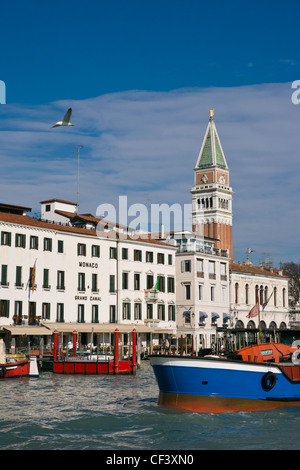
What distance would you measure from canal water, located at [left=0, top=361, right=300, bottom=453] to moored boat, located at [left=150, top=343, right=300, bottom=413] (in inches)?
14.3

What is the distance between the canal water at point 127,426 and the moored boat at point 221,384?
36 cm

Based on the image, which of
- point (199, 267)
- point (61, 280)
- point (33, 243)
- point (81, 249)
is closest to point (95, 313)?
point (61, 280)

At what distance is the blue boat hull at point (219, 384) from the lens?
2238cm

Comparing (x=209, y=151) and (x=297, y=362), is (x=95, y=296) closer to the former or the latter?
(x=297, y=362)

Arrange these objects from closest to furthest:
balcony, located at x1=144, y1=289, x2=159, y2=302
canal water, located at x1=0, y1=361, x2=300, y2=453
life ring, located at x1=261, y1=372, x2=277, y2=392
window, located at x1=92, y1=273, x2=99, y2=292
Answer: canal water, located at x1=0, y1=361, x2=300, y2=453 → life ring, located at x1=261, y1=372, x2=277, y2=392 → window, located at x1=92, y1=273, x2=99, y2=292 → balcony, located at x1=144, y1=289, x2=159, y2=302

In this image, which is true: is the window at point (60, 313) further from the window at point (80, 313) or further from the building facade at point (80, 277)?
the window at point (80, 313)

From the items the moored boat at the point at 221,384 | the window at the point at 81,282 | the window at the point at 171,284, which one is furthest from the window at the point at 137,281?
the moored boat at the point at 221,384

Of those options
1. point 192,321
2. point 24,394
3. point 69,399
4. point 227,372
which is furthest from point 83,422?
point 192,321

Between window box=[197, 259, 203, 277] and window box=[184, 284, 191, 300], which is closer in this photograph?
window box=[184, 284, 191, 300]

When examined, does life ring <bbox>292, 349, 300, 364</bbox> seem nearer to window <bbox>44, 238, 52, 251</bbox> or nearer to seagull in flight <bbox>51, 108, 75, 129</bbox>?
seagull in flight <bbox>51, 108, 75, 129</bbox>

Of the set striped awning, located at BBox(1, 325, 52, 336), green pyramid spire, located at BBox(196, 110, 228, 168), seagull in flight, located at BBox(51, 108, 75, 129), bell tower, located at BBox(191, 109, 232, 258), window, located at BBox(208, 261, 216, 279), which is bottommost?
striped awning, located at BBox(1, 325, 52, 336)

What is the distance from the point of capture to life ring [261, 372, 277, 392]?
22.9 m

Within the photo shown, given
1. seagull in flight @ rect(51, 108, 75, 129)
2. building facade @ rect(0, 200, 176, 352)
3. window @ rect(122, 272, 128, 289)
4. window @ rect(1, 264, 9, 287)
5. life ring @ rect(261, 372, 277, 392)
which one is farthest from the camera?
window @ rect(122, 272, 128, 289)

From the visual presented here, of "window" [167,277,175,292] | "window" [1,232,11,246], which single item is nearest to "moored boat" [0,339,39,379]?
"window" [1,232,11,246]
